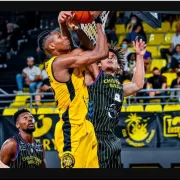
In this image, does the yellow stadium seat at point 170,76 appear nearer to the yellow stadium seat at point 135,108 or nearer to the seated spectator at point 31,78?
the yellow stadium seat at point 135,108

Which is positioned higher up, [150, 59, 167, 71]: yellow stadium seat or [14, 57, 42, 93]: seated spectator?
[150, 59, 167, 71]: yellow stadium seat

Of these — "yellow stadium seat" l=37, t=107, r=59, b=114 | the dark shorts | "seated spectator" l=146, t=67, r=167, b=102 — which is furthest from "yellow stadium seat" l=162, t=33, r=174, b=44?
the dark shorts

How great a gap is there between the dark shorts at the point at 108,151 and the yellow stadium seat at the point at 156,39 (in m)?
9.31

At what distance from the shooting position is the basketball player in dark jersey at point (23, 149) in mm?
9711

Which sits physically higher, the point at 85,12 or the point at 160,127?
the point at 85,12

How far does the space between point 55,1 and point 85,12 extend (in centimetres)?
35

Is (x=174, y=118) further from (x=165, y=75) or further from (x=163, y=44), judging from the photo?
→ (x=163, y=44)

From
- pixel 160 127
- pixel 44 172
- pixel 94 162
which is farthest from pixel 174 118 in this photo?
pixel 44 172

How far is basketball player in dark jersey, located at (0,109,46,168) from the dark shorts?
57.8 inches

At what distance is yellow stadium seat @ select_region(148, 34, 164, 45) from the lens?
58.6 ft

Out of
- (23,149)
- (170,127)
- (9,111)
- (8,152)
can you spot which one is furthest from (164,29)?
(8,152)

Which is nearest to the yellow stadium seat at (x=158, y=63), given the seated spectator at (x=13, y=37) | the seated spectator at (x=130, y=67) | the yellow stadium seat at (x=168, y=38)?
the seated spectator at (x=130, y=67)

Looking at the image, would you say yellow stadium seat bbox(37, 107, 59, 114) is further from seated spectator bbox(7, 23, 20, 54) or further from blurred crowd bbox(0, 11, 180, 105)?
seated spectator bbox(7, 23, 20, 54)

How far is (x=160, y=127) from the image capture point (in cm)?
1365
